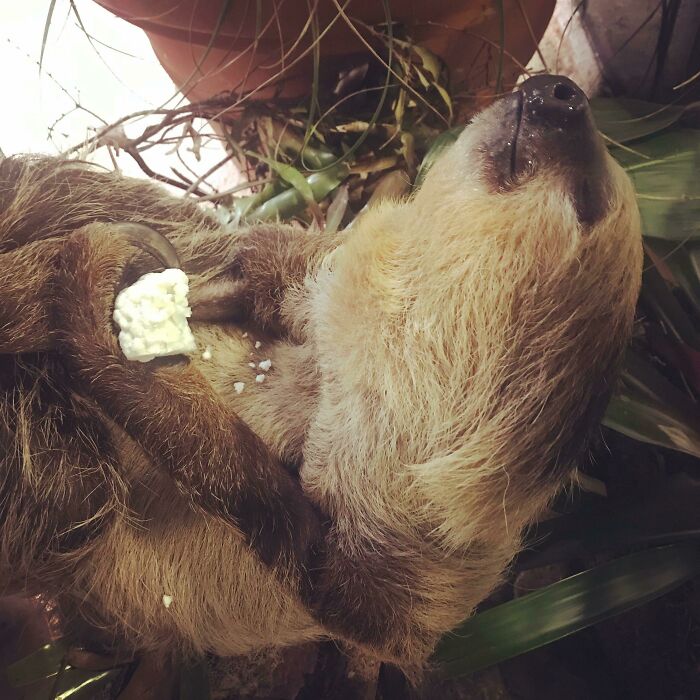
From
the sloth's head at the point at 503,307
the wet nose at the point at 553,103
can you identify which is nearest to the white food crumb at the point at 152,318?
the sloth's head at the point at 503,307

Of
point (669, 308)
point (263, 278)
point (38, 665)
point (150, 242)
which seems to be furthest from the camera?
point (669, 308)

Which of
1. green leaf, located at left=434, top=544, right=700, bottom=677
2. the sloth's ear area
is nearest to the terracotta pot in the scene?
the sloth's ear area

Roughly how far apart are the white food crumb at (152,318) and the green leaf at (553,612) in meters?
0.84

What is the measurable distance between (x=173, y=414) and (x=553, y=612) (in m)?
0.86

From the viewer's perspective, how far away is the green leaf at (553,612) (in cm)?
116

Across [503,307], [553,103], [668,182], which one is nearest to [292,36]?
[553,103]

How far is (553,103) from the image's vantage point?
706 millimetres

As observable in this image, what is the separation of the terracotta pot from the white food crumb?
0.39 metres

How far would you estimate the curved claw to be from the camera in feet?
2.71

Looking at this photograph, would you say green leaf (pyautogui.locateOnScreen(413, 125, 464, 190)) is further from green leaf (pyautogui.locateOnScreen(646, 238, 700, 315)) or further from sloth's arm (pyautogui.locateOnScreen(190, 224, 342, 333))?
green leaf (pyautogui.locateOnScreen(646, 238, 700, 315))

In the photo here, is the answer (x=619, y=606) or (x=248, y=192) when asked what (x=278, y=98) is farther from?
(x=619, y=606)

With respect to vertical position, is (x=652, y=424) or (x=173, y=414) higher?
(x=173, y=414)

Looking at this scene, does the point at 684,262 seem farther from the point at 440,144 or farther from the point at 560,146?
the point at 560,146

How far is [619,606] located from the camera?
1186mm
